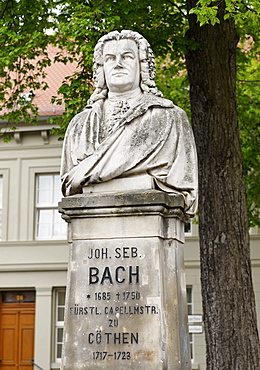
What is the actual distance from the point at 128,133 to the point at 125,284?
1.27 m

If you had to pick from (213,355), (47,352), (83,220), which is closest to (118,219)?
(83,220)

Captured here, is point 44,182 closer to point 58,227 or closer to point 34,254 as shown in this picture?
point 58,227

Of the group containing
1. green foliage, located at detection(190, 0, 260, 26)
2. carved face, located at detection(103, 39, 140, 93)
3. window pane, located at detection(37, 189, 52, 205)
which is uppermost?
window pane, located at detection(37, 189, 52, 205)

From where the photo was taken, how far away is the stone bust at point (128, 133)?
6.21m

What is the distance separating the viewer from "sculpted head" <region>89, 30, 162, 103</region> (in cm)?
650

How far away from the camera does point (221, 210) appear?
1176 centimetres

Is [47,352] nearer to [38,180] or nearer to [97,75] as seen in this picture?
[38,180]

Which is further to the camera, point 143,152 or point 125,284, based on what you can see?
point 143,152

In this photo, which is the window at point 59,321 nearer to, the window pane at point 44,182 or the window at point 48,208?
the window at point 48,208

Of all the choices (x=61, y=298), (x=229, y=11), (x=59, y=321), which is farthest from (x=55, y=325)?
(x=229, y=11)

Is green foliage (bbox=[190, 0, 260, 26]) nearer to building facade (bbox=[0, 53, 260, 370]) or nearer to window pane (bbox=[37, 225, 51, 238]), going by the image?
building facade (bbox=[0, 53, 260, 370])

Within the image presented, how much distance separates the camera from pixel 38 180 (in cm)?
2391

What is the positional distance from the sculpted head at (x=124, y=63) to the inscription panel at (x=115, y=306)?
142 centimetres

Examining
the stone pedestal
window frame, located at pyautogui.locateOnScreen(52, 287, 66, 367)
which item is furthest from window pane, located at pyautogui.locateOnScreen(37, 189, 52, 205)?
the stone pedestal
